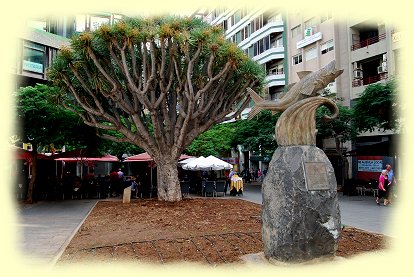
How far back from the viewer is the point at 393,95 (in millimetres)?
16750

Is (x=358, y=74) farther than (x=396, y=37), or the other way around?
(x=358, y=74)

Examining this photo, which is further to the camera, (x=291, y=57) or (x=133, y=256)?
(x=291, y=57)

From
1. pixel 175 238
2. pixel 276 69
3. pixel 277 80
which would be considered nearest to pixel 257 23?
pixel 276 69

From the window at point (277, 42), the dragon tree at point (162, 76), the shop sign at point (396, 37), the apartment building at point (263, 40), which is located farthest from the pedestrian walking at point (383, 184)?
the window at point (277, 42)

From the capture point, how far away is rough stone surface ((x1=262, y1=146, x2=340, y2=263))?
6051mm

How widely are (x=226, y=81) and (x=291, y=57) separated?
72.6 ft

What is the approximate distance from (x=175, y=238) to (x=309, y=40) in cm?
2776

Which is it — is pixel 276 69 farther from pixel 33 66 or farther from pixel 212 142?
pixel 33 66

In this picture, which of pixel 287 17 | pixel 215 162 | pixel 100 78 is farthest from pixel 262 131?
pixel 287 17

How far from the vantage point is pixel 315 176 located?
6.22 meters

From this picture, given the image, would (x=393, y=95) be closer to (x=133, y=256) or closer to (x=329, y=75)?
(x=329, y=75)

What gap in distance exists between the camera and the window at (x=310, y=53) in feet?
107

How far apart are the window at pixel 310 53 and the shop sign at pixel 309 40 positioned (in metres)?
0.63

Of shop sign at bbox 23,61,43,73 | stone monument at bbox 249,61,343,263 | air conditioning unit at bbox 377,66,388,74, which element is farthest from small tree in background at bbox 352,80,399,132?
shop sign at bbox 23,61,43,73
